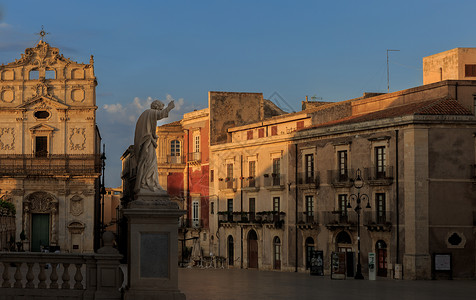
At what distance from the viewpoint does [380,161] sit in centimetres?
5094

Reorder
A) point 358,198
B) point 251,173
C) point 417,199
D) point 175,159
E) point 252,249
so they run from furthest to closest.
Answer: point 175,159 → point 251,173 → point 252,249 → point 417,199 → point 358,198

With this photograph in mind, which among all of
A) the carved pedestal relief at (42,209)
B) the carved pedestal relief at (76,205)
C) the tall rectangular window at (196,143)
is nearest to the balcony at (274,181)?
the tall rectangular window at (196,143)

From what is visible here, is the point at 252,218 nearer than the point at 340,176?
No

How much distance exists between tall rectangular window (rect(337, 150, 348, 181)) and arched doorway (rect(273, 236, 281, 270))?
29.0 feet

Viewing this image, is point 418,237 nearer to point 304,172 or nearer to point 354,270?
point 354,270

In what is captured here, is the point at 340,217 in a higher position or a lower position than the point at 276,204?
lower

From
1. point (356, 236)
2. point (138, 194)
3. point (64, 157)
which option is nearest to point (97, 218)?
point (64, 157)

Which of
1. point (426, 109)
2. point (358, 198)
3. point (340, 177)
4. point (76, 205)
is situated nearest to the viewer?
point (358, 198)

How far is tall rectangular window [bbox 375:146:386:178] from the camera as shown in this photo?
50656mm

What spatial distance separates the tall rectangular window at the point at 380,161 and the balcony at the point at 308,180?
6.10 metres

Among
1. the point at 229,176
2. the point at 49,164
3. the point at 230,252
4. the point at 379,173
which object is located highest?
the point at 49,164

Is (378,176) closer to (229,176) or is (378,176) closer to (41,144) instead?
(229,176)

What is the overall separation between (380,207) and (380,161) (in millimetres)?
2598

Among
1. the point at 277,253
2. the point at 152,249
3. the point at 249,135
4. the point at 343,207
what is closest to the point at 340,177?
the point at 343,207
